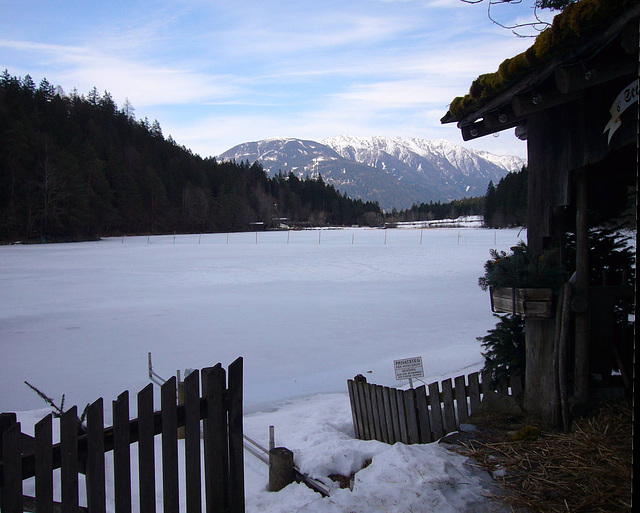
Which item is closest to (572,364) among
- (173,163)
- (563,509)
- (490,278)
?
(490,278)

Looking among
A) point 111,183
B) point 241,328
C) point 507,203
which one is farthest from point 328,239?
point 507,203

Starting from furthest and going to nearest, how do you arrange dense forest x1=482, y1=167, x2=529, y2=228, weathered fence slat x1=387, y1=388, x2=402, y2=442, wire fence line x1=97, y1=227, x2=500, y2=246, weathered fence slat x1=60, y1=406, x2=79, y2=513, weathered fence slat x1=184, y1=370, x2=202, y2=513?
1. dense forest x1=482, y1=167, x2=529, y2=228
2. wire fence line x1=97, y1=227, x2=500, y2=246
3. weathered fence slat x1=387, y1=388, x2=402, y2=442
4. weathered fence slat x1=184, y1=370, x2=202, y2=513
5. weathered fence slat x1=60, y1=406, x2=79, y2=513

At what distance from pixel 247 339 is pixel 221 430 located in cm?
694

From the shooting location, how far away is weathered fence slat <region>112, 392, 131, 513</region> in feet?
8.14

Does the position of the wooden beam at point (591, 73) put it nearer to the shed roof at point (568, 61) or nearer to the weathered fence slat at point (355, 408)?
the shed roof at point (568, 61)

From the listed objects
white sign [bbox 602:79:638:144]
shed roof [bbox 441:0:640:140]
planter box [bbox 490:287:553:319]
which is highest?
shed roof [bbox 441:0:640:140]

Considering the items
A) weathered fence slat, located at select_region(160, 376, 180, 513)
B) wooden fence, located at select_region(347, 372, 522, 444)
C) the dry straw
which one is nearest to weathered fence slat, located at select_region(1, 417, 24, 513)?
weathered fence slat, located at select_region(160, 376, 180, 513)

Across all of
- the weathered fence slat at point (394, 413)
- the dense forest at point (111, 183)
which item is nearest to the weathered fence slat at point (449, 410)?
the weathered fence slat at point (394, 413)

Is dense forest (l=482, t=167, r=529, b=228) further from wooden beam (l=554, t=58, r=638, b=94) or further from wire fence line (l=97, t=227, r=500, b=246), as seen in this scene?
wooden beam (l=554, t=58, r=638, b=94)

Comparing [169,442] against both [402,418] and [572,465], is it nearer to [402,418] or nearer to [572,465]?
[402,418]

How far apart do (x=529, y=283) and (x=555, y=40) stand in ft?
6.35

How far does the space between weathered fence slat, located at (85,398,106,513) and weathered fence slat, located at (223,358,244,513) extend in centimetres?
79

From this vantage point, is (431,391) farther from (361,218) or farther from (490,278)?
(361,218)

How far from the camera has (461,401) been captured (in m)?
4.64
